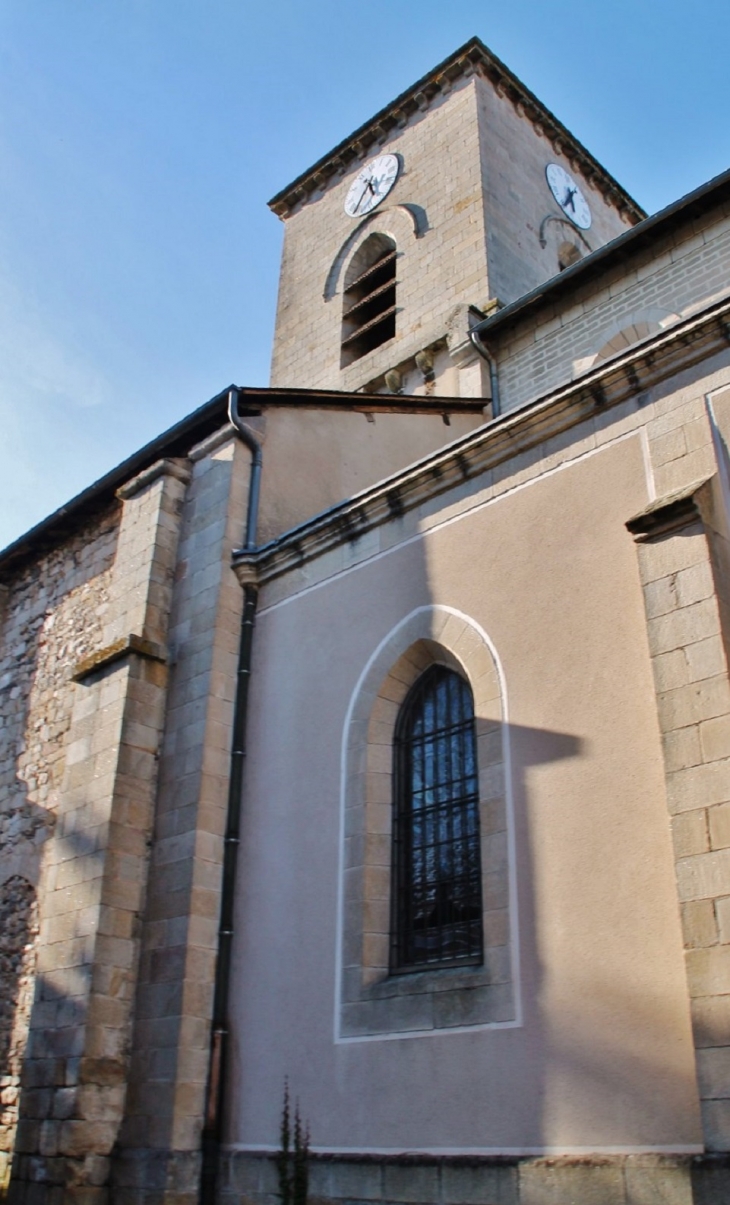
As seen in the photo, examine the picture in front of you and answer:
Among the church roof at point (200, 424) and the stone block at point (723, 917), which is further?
the church roof at point (200, 424)

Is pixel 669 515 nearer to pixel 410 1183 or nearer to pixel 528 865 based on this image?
pixel 528 865

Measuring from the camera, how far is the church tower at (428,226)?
14.6 meters

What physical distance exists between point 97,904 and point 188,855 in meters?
0.69

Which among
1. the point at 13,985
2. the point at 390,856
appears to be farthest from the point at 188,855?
the point at 13,985

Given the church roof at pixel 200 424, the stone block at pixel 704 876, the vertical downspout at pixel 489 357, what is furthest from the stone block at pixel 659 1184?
the vertical downspout at pixel 489 357

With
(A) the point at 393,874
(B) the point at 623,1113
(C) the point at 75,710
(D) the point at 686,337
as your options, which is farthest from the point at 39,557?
(B) the point at 623,1113

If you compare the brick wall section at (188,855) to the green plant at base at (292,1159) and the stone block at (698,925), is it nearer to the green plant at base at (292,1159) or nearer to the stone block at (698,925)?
the green plant at base at (292,1159)

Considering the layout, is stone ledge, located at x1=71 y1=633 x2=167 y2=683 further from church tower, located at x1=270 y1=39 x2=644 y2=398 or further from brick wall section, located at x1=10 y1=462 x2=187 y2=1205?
church tower, located at x1=270 y1=39 x2=644 y2=398

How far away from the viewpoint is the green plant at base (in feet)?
19.8

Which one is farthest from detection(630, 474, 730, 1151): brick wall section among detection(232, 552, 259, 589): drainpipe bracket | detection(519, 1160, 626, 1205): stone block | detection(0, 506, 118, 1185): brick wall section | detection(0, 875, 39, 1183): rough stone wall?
detection(0, 506, 118, 1185): brick wall section

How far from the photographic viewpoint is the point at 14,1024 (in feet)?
28.0

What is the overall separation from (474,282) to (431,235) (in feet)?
5.61

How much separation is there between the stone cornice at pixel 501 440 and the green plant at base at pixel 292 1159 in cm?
379

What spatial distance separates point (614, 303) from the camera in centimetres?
1109
